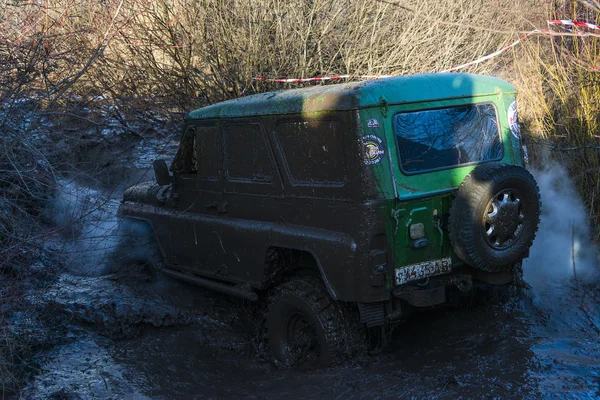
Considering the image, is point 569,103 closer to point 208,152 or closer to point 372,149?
point 372,149

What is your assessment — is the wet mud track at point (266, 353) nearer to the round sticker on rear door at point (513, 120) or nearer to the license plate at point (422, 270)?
the license plate at point (422, 270)

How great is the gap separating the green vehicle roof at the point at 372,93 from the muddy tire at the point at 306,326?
1296mm

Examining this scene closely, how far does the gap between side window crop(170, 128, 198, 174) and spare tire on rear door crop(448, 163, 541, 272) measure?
→ 8.25ft

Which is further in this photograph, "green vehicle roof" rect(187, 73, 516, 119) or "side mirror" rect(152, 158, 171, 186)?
"side mirror" rect(152, 158, 171, 186)

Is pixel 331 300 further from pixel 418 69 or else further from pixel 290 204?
pixel 418 69

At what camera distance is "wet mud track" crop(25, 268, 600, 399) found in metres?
4.27

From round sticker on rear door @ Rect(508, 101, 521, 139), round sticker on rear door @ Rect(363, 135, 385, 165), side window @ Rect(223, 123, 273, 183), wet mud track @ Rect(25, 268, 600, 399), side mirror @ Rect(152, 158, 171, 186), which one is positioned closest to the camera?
round sticker on rear door @ Rect(363, 135, 385, 165)

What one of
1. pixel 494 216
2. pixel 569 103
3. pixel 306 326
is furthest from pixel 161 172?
pixel 569 103

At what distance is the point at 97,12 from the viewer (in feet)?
26.8

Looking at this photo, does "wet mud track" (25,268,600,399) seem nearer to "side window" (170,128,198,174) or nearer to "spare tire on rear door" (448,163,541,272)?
"spare tire on rear door" (448,163,541,272)

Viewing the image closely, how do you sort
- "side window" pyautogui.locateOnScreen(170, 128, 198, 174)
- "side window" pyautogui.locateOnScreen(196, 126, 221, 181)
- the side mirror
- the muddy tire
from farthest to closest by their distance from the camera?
"side window" pyautogui.locateOnScreen(170, 128, 198, 174), the side mirror, "side window" pyautogui.locateOnScreen(196, 126, 221, 181), the muddy tire

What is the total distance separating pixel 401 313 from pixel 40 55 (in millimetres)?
3475

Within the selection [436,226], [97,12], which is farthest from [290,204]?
[97,12]

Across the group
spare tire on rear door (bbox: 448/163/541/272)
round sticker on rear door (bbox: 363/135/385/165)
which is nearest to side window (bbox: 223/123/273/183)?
round sticker on rear door (bbox: 363/135/385/165)
